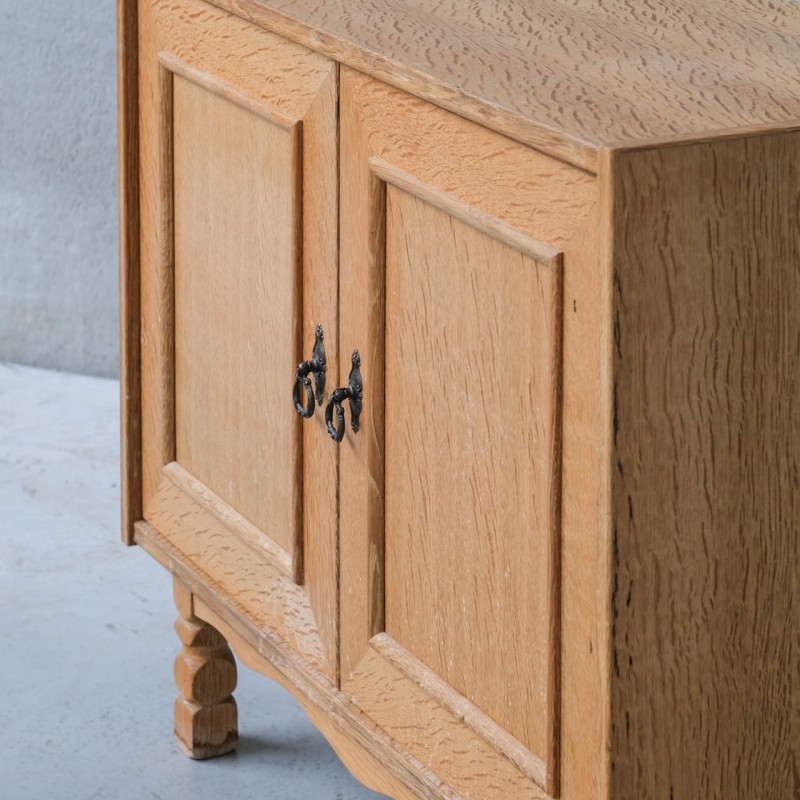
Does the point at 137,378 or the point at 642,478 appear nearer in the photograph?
the point at 642,478

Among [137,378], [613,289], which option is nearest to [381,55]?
[613,289]

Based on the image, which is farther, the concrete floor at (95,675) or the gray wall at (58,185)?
the gray wall at (58,185)

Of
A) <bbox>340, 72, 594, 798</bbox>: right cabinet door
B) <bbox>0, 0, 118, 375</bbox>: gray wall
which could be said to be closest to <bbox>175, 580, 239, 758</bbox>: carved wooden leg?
<bbox>340, 72, 594, 798</bbox>: right cabinet door

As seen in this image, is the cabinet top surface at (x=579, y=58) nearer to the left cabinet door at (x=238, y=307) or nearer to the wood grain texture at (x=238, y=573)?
the left cabinet door at (x=238, y=307)

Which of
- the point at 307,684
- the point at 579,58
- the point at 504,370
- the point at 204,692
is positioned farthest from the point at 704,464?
the point at 204,692

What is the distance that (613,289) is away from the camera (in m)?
1.19

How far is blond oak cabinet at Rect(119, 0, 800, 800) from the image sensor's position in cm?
123

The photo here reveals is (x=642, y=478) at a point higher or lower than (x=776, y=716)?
higher

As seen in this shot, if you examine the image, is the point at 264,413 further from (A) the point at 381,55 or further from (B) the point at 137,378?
(A) the point at 381,55

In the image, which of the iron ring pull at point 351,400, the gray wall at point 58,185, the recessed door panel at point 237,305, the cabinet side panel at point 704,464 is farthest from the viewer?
the gray wall at point 58,185

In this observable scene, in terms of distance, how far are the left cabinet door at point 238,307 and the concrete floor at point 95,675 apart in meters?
0.41

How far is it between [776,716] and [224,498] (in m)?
0.78

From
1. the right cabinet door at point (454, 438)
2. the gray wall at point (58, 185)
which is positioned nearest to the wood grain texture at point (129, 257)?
the right cabinet door at point (454, 438)

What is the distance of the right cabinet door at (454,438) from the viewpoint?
52.2 inches
